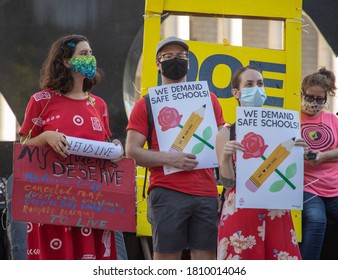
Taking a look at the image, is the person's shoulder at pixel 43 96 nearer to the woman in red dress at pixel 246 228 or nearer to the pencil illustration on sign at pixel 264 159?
the woman in red dress at pixel 246 228

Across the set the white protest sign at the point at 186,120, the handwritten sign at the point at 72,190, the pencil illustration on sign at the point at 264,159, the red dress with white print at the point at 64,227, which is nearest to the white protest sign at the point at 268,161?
the pencil illustration on sign at the point at 264,159

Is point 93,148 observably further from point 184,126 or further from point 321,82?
point 321,82

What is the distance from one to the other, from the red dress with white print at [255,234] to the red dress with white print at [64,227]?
0.68 meters

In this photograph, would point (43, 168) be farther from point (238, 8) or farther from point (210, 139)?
→ point (238, 8)

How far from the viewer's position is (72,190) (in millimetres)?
4949

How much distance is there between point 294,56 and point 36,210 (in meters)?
2.37

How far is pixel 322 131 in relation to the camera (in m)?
6.11

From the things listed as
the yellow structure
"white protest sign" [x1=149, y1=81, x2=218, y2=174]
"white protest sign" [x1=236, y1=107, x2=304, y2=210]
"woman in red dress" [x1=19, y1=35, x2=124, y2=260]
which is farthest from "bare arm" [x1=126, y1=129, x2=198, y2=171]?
the yellow structure

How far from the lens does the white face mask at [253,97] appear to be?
4941 millimetres

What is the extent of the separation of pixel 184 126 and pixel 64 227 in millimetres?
892

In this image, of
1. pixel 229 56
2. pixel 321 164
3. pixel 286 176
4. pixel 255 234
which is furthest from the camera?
pixel 229 56

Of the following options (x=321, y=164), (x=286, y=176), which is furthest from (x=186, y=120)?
(x=321, y=164)

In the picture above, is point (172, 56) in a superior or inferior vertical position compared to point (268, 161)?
superior
